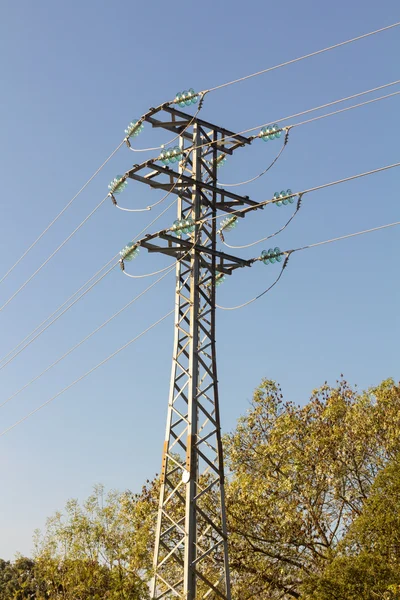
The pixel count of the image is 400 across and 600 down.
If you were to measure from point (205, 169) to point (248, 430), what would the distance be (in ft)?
40.5

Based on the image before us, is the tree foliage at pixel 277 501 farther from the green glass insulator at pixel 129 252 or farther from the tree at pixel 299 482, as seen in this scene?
the green glass insulator at pixel 129 252

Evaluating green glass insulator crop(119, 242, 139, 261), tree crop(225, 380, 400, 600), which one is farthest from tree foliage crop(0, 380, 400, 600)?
green glass insulator crop(119, 242, 139, 261)

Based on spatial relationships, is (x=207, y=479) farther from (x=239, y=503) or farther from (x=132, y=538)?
(x=132, y=538)

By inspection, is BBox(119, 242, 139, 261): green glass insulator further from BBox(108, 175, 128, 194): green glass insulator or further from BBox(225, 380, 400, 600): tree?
BBox(225, 380, 400, 600): tree

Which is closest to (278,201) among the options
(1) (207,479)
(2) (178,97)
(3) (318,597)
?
(2) (178,97)

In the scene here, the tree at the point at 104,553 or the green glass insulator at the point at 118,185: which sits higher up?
the green glass insulator at the point at 118,185

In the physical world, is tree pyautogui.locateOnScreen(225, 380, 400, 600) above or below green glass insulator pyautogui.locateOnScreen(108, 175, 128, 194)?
below

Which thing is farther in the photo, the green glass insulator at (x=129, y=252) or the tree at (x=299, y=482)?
the tree at (x=299, y=482)

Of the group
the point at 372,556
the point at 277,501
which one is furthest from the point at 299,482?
the point at 372,556

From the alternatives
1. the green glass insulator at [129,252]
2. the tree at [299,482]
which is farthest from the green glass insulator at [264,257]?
the tree at [299,482]

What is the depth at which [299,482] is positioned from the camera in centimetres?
2323

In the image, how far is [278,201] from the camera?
46.8 feet

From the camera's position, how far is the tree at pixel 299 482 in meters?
22.4

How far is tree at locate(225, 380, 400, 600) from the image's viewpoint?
2244cm
